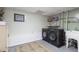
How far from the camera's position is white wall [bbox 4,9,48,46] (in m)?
2.62

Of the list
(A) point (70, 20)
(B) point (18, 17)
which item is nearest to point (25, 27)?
(B) point (18, 17)

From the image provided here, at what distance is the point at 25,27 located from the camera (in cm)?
312

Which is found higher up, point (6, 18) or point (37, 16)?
point (37, 16)

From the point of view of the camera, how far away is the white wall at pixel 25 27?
262cm

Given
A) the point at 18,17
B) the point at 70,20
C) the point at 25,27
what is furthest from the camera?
the point at 25,27

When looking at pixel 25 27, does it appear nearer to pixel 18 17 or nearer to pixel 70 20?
pixel 18 17

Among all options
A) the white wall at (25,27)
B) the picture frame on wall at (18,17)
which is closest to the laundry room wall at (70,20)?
the white wall at (25,27)

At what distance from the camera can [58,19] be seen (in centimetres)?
323

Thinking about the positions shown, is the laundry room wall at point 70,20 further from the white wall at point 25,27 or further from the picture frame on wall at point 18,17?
the picture frame on wall at point 18,17

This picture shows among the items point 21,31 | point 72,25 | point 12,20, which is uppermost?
point 12,20
